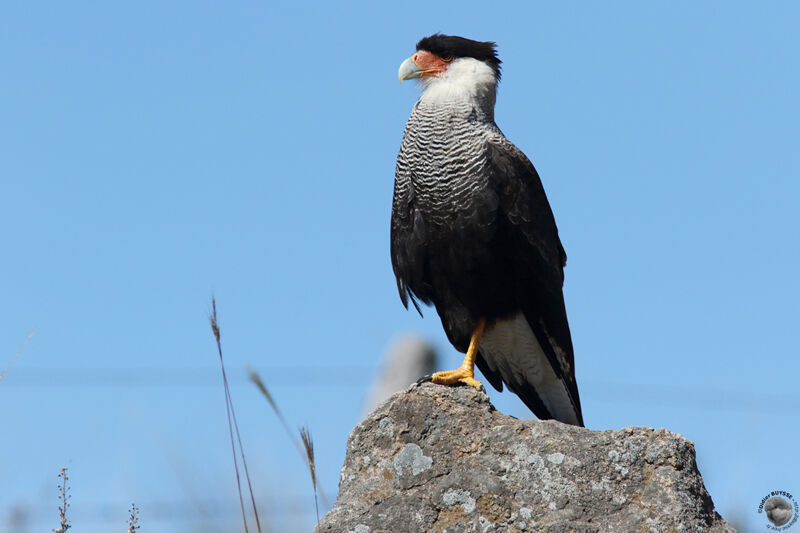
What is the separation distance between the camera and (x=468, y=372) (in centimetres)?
441

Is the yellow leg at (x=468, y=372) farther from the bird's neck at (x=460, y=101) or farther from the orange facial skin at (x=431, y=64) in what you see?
the orange facial skin at (x=431, y=64)

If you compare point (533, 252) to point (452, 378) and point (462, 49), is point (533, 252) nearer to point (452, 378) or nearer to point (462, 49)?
point (452, 378)

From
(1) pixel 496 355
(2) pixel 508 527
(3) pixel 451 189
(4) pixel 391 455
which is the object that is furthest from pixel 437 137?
(2) pixel 508 527

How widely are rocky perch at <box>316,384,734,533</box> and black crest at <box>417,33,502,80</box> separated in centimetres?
257

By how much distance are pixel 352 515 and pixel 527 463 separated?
0.60m

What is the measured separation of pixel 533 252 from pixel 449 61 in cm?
125

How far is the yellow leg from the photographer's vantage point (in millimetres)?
4230

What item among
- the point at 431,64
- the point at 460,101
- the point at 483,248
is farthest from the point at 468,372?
the point at 431,64

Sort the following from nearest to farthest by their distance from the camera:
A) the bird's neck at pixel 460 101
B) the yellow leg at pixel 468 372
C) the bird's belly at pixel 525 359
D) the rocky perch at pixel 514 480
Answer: the rocky perch at pixel 514 480 → the yellow leg at pixel 468 372 → the bird's belly at pixel 525 359 → the bird's neck at pixel 460 101

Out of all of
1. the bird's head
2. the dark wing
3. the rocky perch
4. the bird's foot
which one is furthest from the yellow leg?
the bird's head

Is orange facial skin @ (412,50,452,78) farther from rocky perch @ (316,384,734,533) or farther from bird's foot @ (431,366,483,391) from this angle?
rocky perch @ (316,384,734,533)

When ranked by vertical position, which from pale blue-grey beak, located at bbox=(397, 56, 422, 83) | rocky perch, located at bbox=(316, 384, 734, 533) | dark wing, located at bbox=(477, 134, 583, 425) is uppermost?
pale blue-grey beak, located at bbox=(397, 56, 422, 83)

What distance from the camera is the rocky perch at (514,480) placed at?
310 centimetres

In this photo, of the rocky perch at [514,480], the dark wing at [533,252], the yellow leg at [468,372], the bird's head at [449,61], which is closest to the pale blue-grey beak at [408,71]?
the bird's head at [449,61]
